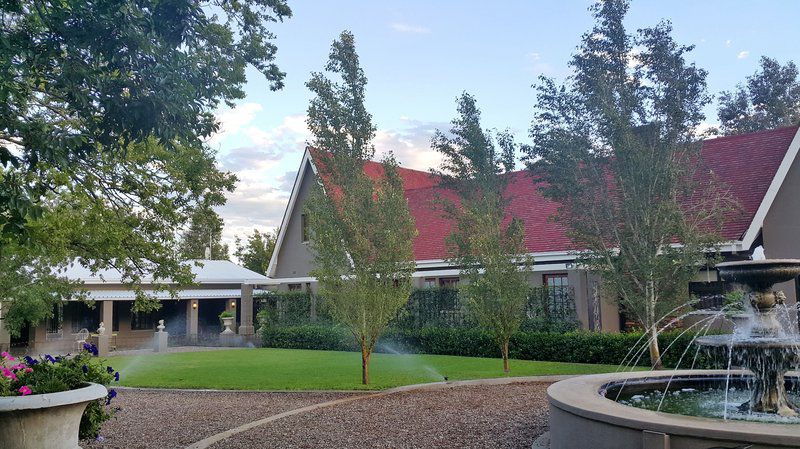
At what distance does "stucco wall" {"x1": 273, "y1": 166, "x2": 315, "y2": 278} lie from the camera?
1329 inches

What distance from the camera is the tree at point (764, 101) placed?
138 feet

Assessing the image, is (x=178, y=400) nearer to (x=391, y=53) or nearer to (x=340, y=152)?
(x=340, y=152)

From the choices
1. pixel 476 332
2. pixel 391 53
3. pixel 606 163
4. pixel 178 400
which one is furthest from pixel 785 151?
pixel 178 400

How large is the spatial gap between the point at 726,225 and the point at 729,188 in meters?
1.55

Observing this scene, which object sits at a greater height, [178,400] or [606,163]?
[606,163]

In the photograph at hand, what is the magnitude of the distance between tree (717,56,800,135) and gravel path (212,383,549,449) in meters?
36.8

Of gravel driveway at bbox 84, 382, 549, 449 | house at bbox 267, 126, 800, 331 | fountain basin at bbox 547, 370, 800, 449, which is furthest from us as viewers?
house at bbox 267, 126, 800, 331

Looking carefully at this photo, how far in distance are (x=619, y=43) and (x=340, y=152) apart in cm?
846

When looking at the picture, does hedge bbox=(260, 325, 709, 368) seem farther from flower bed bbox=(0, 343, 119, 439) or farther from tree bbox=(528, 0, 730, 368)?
flower bed bbox=(0, 343, 119, 439)

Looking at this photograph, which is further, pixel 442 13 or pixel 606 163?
pixel 606 163

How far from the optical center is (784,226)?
20609mm


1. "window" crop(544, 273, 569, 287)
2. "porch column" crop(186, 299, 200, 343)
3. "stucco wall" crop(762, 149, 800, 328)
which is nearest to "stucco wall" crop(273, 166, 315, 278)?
"porch column" crop(186, 299, 200, 343)

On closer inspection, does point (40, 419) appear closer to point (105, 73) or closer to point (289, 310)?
point (105, 73)

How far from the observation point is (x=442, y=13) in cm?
1605
